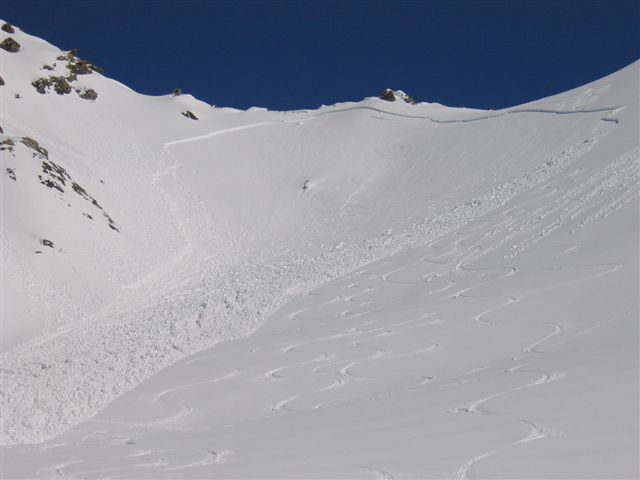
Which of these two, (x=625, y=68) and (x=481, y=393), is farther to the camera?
(x=625, y=68)

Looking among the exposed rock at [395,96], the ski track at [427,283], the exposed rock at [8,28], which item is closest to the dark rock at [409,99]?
the exposed rock at [395,96]

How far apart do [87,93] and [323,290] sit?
2293cm

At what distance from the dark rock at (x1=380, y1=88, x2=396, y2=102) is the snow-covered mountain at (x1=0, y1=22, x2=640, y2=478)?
1.37 meters

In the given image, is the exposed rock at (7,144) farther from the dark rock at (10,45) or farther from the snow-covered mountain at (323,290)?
the dark rock at (10,45)

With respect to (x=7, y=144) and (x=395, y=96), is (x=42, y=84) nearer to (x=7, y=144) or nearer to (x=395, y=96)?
(x=7, y=144)

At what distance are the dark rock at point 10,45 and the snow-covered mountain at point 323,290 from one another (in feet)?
4.62

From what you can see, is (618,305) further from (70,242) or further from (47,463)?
(70,242)

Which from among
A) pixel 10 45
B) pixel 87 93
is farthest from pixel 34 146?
pixel 10 45

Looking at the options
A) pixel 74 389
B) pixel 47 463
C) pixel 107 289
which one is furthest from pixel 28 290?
pixel 47 463

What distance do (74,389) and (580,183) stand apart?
13.2m

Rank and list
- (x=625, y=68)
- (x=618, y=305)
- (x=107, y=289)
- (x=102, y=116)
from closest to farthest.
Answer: (x=618, y=305) → (x=107, y=289) → (x=625, y=68) → (x=102, y=116)

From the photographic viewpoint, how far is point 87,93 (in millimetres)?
36000

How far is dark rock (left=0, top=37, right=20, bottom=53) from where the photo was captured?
3635cm

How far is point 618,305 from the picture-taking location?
11.4 m
